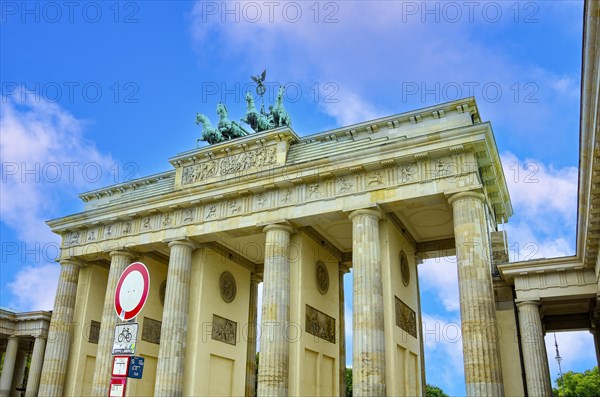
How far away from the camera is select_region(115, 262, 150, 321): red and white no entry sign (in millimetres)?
10352

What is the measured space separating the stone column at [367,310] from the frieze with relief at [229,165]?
211 inches

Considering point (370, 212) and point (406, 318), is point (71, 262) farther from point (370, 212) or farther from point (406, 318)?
point (406, 318)

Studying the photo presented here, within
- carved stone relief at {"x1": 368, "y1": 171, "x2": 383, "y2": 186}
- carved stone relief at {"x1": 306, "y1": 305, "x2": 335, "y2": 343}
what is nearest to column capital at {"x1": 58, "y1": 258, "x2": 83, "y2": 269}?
carved stone relief at {"x1": 306, "y1": 305, "x2": 335, "y2": 343}

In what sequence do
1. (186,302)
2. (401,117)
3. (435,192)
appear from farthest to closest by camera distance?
(186,302)
(401,117)
(435,192)

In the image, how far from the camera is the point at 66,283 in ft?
95.5

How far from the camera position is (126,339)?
1073 cm

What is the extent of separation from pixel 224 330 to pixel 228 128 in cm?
1018

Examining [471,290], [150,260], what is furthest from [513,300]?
[150,260]

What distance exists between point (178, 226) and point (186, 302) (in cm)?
358

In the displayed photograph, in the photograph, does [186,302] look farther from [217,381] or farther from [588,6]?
[588,6]

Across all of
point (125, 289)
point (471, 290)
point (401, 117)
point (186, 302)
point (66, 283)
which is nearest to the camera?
point (125, 289)

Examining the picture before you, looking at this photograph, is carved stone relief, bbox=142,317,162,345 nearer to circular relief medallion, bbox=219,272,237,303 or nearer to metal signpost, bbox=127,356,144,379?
circular relief medallion, bbox=219,272,237,303

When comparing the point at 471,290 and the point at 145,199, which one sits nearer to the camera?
the point at 471,290

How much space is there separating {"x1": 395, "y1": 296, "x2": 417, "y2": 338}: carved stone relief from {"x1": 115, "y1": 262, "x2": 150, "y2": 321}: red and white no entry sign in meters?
13.8
